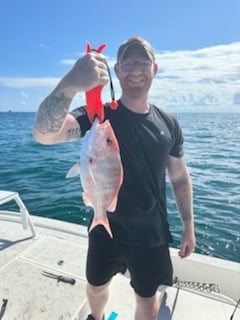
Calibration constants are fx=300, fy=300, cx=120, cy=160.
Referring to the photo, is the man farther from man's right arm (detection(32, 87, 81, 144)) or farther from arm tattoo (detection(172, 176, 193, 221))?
arm tattoo (detection(172, 176, 193, 221))

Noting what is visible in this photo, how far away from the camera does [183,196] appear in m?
2.36

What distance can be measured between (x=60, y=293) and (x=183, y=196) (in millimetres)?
1392

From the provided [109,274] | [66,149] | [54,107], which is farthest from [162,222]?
[66,149]

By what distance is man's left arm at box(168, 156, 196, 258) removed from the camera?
7.45ft

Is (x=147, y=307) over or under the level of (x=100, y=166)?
under

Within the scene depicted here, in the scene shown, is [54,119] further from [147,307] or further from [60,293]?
[60,293]

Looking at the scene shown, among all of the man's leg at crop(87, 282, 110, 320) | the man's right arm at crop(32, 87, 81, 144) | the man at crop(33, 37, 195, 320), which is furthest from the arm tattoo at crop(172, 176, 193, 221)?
the man's right arm at crop(32, 87, 81, 144)

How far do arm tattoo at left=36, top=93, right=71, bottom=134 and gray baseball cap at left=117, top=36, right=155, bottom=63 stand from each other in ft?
2.05

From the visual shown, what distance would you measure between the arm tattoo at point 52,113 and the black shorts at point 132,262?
77cm

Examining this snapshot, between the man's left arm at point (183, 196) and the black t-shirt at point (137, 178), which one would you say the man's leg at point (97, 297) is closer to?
the black t-shirt at point (137, 178)

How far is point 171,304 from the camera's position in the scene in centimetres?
258

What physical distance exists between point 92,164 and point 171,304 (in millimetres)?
1816

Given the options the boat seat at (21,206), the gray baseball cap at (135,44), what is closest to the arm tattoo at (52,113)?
the gray baseball cap at (135,44)

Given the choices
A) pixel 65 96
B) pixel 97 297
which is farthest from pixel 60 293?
pixel 65 96
